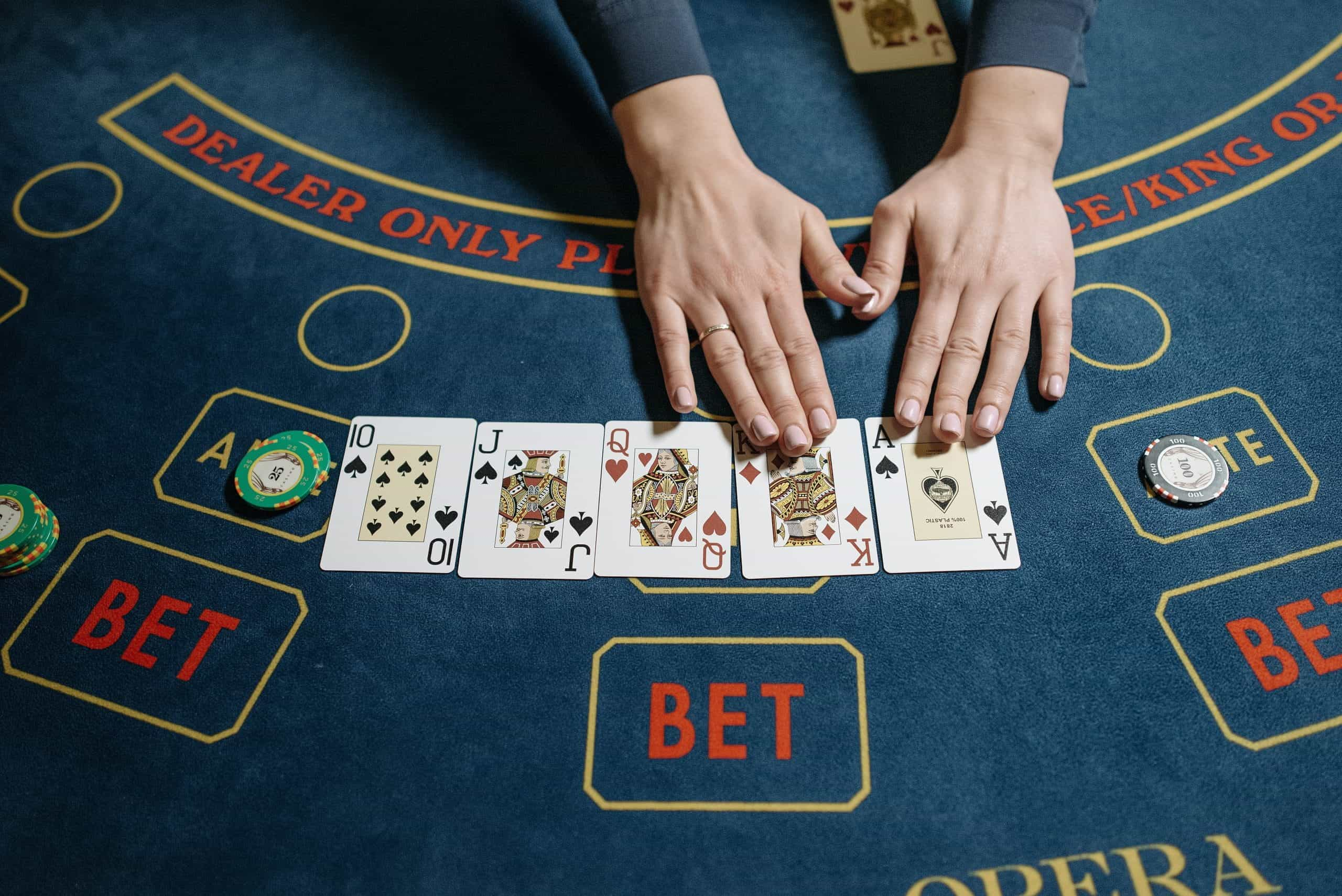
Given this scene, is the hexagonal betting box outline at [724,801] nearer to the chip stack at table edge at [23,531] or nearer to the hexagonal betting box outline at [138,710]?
the hexagonal betting box outline at [138,710]

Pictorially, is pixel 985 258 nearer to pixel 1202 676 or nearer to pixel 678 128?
pixel 678 128

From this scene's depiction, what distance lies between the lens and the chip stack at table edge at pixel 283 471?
1598mm

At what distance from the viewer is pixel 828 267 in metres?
1.70

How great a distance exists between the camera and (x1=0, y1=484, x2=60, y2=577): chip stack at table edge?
5.06 feet

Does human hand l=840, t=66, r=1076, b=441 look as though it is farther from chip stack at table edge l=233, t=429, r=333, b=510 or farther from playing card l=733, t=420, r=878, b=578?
A: chip stack at table edge l=233, t=429, r=333, b=510

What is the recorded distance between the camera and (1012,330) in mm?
1638

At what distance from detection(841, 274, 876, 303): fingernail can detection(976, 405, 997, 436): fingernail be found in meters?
0.31

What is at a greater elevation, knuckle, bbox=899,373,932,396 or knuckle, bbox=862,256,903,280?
knuckle, bbox=862,256,903,280

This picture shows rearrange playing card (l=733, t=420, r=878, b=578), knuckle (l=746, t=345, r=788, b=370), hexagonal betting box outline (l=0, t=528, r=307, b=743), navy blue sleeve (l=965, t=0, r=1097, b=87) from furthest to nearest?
navy blue sleeve (l=965, t=0, r=1097, b=87), knuckle (l=746, t=345, r=788, b=370), playing card (l=733, t=420, r=878, b=578), hexagonal betting box outline (l=0, t=528, r=307, b=743)

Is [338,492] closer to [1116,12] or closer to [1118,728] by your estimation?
[1118,728]

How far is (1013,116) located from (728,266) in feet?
2.28

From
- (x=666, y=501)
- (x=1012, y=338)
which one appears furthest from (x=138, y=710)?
(x=1012, y=338)

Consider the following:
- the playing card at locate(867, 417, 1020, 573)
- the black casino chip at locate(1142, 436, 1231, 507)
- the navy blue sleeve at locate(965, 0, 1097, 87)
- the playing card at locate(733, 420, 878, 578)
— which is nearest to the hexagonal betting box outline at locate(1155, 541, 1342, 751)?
the black casino chip at locate(1142, 436, 1231, 507)

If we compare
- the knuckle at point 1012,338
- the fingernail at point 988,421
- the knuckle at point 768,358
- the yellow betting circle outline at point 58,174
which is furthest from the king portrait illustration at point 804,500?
the yellow betting circle outline at point 58,174
